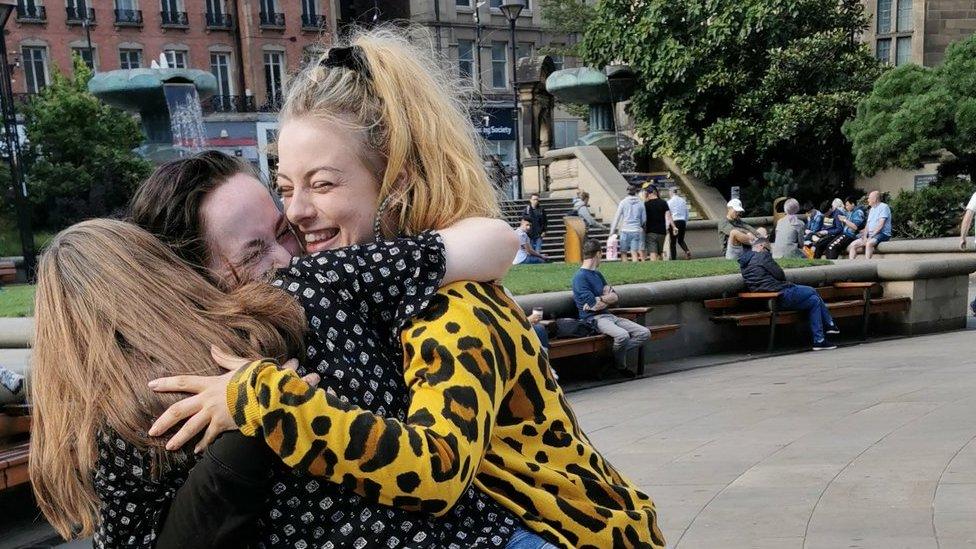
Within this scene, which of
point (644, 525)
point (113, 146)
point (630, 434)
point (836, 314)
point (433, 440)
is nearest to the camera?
point (433, 440)

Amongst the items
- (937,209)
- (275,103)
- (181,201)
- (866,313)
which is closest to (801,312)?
(866,313)

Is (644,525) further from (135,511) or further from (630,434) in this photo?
(630,434)

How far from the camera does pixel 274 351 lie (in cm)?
146

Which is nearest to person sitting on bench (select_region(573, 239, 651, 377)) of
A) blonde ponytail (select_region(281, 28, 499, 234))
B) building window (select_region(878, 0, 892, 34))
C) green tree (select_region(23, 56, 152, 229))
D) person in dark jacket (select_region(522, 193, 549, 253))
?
blonde ponytail (select_region(281, 28, 499, 234))

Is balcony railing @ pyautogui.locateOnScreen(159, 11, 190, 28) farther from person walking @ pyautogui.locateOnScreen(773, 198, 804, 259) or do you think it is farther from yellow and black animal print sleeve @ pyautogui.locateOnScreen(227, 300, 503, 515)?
yellow and black animal print sleeve @ pyautogui.locateOnScreen(227, 300, 503, 515)

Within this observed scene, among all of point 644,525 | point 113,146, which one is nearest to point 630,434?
point 644,525

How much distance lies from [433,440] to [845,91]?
30.5 m

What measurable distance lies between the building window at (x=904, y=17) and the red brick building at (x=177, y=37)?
2417cm

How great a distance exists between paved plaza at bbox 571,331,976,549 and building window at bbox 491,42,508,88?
44.2 m

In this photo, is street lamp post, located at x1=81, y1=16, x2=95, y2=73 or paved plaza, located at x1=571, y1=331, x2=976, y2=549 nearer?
paved plaza, located at x1=571, y1=331, x2=976, y2=549

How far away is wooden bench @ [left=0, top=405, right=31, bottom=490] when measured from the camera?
184 inches

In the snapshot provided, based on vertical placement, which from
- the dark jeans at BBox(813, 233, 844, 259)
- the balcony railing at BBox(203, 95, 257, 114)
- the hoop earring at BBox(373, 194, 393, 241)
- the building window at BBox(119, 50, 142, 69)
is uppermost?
the building window at BBox(119, 50, 142, 69)

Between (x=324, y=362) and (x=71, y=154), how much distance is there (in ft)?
126

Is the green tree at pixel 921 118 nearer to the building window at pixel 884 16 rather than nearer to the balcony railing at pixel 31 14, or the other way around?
the building window at pixel 884 16
